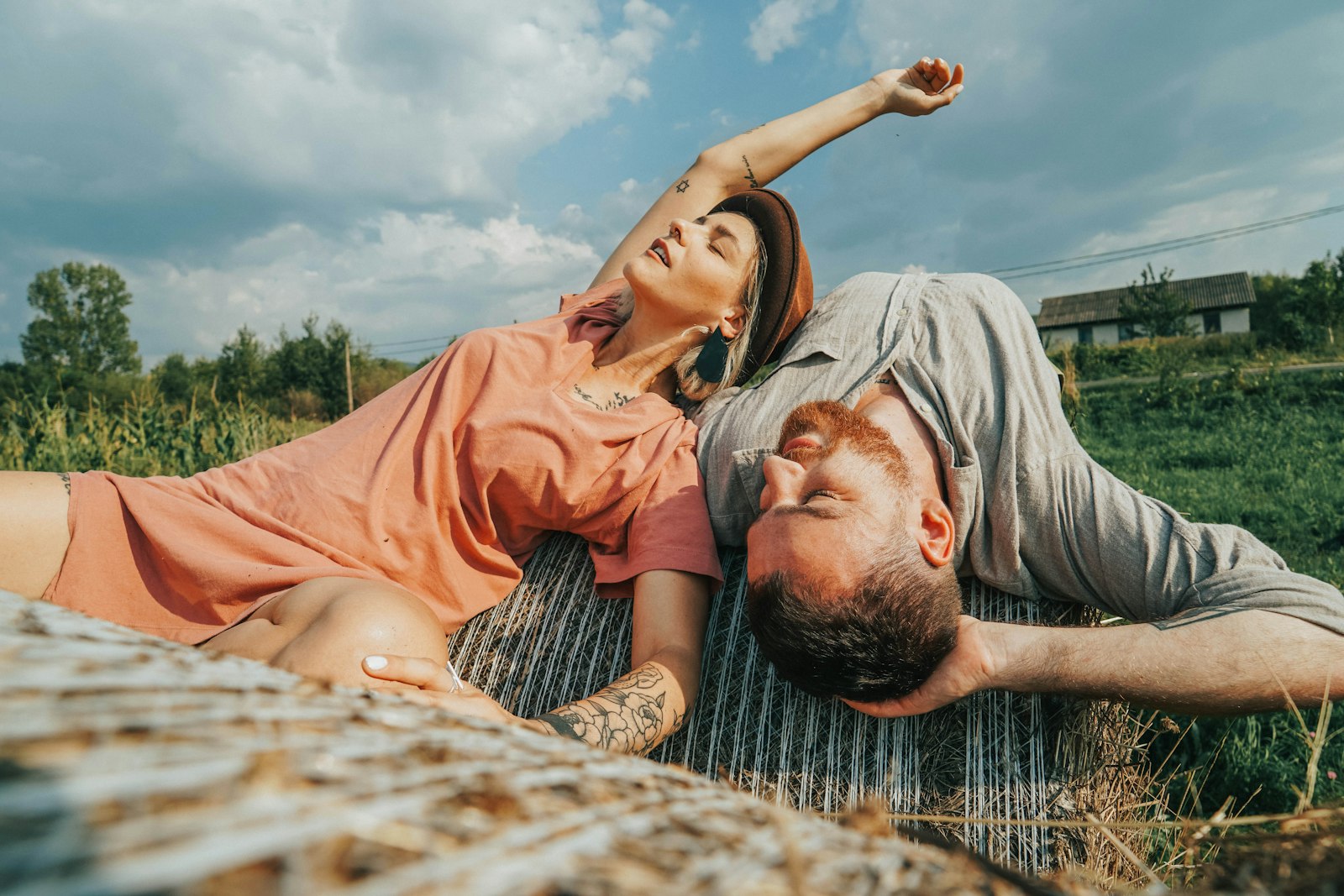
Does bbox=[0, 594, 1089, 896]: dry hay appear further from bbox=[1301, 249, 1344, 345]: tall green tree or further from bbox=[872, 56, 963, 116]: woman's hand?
bbox=[1301, 249, 1344, 345]: tall green tree

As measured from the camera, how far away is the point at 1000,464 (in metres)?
2.22

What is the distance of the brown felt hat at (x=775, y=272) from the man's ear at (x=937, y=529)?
1153 mm

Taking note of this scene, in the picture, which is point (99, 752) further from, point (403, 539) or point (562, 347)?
point (562, 347)

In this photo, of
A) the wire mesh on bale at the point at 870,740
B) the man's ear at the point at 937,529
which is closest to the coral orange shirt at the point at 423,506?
the wire mesh on bale at the point at 870,740

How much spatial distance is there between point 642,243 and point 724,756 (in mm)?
2222

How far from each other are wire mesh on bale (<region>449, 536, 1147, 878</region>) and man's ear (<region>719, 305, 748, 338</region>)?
1.10m

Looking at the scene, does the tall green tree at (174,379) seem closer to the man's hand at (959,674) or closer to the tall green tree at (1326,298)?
the man's hand at (959,674)

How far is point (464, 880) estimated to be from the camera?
1.45 ft

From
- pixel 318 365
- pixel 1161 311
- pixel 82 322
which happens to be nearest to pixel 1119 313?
pixel 1161 311

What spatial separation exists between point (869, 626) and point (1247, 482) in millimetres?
6597

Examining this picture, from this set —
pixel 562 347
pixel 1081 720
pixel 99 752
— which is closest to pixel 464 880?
Answer: pixel 99 752

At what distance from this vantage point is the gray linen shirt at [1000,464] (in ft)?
6.24

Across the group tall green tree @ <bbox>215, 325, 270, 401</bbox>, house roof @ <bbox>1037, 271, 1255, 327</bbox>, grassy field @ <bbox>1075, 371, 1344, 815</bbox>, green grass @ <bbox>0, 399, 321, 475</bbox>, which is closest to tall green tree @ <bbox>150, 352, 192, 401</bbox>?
tall green tree @ <bbox>215, 325, 270, 401</bbox>

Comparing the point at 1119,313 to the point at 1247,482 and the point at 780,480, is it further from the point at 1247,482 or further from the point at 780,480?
the point at 780,480
